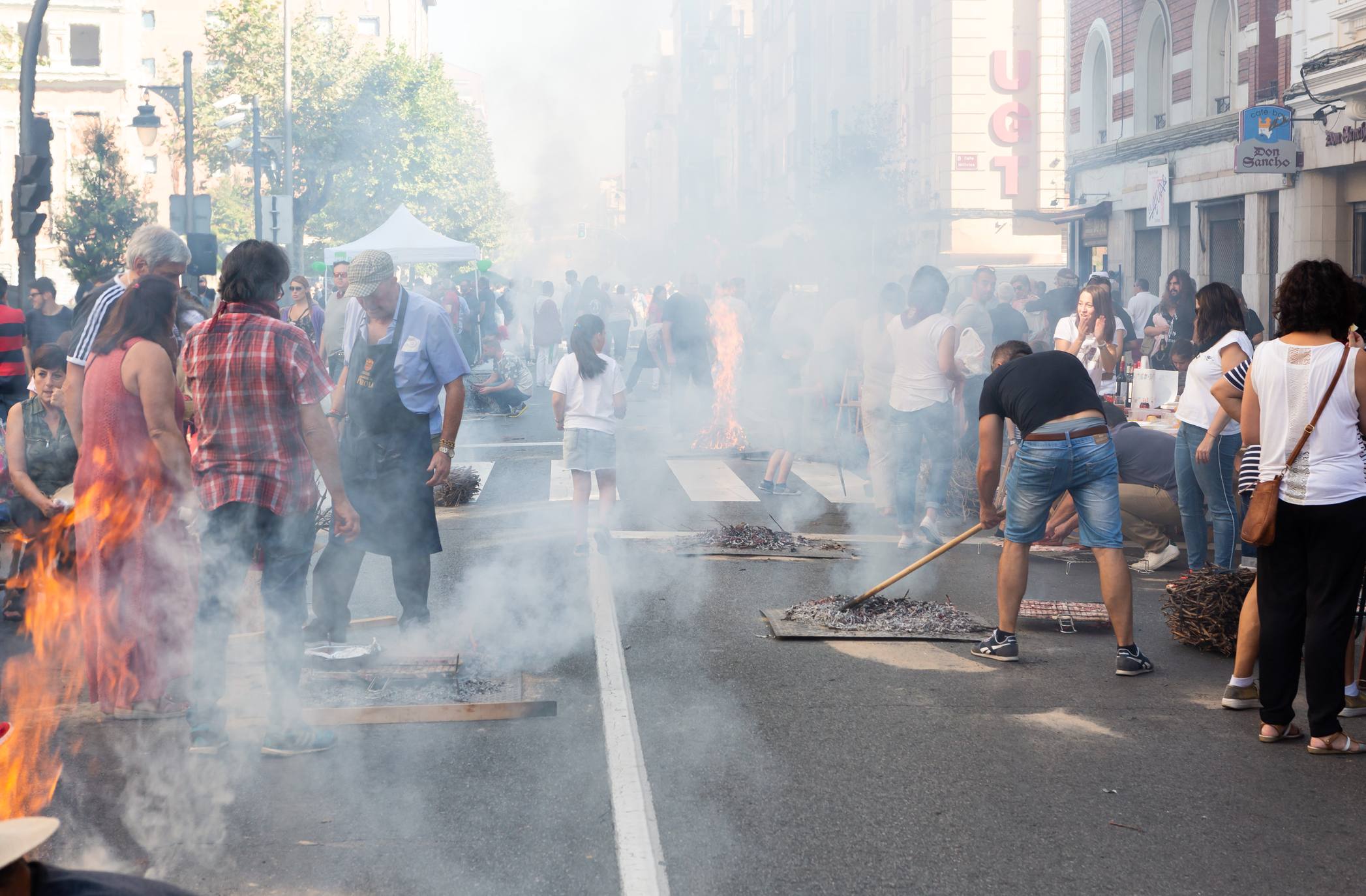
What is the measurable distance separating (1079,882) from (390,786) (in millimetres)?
2148

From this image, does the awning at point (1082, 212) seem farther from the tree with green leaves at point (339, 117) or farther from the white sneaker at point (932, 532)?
the tree with green leaves at point (339, 117)

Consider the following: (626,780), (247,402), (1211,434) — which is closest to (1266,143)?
(1211,434)

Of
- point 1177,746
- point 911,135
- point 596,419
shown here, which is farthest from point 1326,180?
point 911,135

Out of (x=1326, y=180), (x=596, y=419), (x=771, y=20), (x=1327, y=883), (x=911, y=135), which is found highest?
(x=771, y=20)

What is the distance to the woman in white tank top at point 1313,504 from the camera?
4855mm

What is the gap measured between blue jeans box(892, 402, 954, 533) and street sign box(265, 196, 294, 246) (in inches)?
687

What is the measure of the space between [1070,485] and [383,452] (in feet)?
10.0

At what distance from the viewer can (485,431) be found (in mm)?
16891

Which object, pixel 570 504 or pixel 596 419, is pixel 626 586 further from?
pixel 570 504

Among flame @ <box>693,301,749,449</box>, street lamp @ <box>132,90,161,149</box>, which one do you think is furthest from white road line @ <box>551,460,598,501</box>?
street lamp @ <box>132,90,161,149</box>

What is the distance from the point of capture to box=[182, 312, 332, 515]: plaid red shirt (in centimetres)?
469

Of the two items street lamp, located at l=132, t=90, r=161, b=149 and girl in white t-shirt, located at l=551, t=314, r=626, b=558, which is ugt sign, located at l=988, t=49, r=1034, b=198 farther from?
girl in white t-shirt, located at l=551, t=314, r=626, b=558

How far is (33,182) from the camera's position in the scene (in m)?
12.6

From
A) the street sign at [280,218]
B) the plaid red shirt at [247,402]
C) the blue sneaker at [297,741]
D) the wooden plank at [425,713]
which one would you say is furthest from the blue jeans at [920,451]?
the street sign at [280,218]
